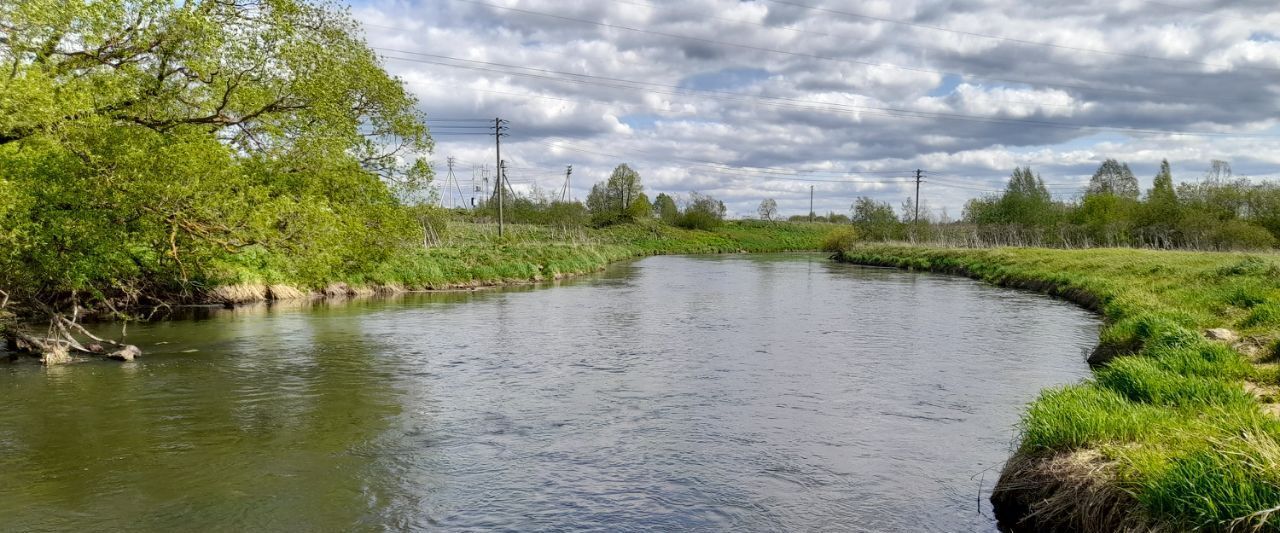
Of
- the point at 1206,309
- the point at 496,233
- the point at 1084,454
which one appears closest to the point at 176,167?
the point at 1084,454

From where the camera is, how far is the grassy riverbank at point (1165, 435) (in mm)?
5738

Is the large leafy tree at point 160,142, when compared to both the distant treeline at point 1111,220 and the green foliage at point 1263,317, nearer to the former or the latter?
the green foliage at point 1263,317

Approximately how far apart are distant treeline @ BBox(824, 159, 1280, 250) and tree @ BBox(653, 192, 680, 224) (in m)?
32.8

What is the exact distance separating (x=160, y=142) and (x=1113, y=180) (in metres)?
102

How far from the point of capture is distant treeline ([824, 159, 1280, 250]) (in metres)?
52.2

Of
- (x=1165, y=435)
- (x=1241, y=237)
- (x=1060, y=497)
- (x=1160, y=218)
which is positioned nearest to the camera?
(x=1060, y=497)

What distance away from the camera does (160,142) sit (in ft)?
51.4

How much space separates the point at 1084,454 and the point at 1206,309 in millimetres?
13333

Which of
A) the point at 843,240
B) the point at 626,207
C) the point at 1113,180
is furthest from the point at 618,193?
the point at 1113,180

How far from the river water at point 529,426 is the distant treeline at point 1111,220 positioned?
1477 inches

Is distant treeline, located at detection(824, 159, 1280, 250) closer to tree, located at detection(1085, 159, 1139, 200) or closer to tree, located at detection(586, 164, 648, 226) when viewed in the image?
tree, located at detection(1085, 159, 1139, 200)

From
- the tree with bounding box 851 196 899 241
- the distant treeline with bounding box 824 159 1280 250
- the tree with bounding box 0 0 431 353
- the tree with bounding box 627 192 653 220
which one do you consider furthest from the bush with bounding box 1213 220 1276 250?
the tree with bounding box 627 192 653 220

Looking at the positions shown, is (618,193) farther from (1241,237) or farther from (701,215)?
(1241,237)

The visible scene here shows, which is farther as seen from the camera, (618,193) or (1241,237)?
(618,193)
